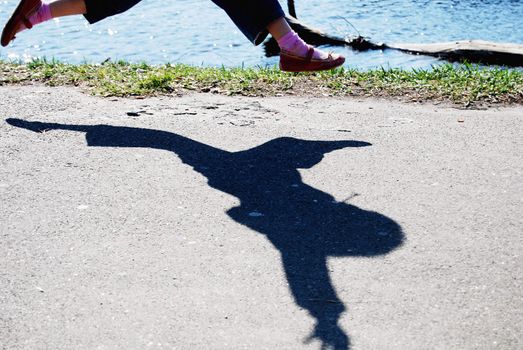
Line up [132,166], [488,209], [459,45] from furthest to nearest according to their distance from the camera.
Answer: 1. [459,45]
2. [132,166]
3. [488,209]

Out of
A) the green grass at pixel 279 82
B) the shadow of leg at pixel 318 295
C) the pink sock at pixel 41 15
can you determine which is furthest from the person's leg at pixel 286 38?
the shadow of leg at pixel 318 295

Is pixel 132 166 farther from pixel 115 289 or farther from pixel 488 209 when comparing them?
pixel 488 209

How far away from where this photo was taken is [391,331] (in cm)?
313

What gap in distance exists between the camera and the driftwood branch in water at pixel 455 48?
342 inches

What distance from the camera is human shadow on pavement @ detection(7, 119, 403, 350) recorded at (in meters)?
3.45

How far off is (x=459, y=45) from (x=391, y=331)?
21.2ft

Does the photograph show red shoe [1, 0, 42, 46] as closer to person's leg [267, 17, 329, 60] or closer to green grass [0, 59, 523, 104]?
green grass [0, 59, 523, 104]

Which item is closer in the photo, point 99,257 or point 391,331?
point 391,331

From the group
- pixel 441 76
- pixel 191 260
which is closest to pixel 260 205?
pixel 191 260

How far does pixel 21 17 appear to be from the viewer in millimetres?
5801

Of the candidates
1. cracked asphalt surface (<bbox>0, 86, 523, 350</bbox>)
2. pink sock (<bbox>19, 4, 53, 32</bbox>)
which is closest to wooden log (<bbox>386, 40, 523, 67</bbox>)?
cracked asphalt surface (<bbox>0, 86, 523, 350</bbox>)

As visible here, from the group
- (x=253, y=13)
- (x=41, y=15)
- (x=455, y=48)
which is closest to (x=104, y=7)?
(x=41, y=15)

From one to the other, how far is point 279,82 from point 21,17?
2064 mm

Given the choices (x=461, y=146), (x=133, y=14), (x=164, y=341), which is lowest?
(x=133, y=14)
